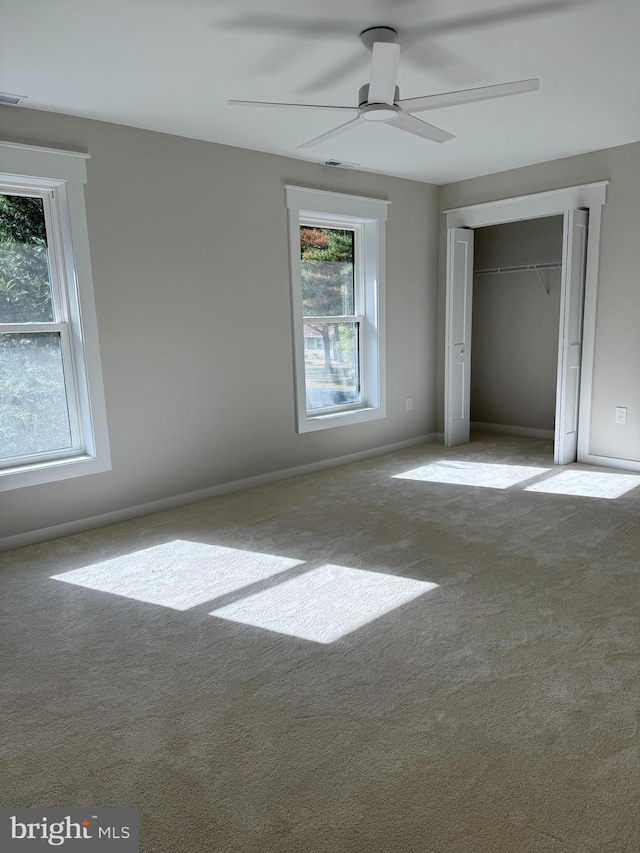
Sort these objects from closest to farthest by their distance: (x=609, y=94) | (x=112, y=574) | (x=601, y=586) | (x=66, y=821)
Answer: (x=66, y=821) → (x=601, y=586) → (x=112, y=574) → (x=609, y=94)

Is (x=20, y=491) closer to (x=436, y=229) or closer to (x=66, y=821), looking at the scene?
(x=66, y=821)

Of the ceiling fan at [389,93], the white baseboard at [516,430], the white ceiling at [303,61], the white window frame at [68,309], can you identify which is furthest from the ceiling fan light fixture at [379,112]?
the white baseboard at [516,430]

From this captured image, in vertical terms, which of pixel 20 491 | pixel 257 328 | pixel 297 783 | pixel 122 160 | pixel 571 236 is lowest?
pixel 297 783

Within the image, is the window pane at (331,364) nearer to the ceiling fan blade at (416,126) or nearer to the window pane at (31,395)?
the window pane at (31,395)

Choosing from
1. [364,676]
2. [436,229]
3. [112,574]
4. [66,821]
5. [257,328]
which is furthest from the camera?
[436,229]

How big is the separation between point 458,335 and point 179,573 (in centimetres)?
375

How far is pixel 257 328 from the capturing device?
4.57m

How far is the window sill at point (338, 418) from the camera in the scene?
4996 mm

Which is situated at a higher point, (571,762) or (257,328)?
(257,328)

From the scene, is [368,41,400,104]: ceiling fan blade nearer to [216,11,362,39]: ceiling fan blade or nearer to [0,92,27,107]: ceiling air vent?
[216,11,362,39]: ceiling fan blade

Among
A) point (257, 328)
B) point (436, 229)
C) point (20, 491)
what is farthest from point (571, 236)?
point (20, 491)

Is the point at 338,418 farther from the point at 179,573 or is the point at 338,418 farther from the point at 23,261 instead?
the point at 23,261

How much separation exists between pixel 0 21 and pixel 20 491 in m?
2.36

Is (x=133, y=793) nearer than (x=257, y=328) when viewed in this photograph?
Yes
